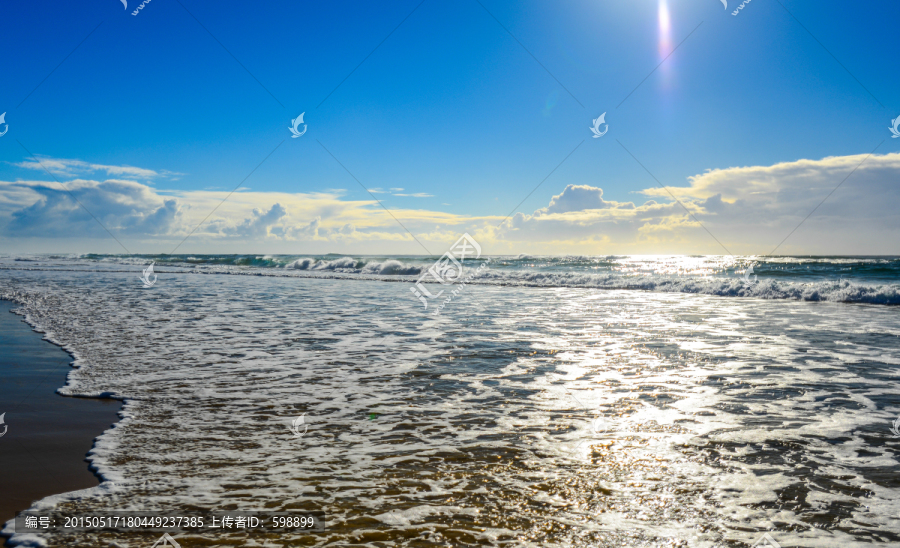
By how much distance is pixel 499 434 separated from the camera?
5223 mm

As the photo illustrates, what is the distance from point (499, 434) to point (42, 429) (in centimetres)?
507

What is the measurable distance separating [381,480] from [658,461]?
2.59 metres

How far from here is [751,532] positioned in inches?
136

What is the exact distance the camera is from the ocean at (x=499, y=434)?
3.55m

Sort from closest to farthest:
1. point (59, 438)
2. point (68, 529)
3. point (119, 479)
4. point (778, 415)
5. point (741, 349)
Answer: point (68, 529)
point (119, 479)
point (59, 438)
point (778, 415)
point (741, 349)

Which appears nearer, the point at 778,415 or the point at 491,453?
the point at 491,453

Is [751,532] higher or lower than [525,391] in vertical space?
lower

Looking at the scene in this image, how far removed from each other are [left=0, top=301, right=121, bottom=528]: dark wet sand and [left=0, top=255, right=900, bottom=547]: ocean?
21cm

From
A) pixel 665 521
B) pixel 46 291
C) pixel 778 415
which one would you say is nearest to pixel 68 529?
pixel 665 521

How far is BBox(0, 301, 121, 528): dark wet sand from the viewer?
4043mm

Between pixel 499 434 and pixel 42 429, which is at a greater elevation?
pixel 42 429

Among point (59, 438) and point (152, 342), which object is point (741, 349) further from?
point (152, 342)

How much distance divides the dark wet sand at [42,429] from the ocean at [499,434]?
205 millimetres

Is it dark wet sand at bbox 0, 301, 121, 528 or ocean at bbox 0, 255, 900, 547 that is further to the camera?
dark wet sand at bbox 0, 301, 121, 528
